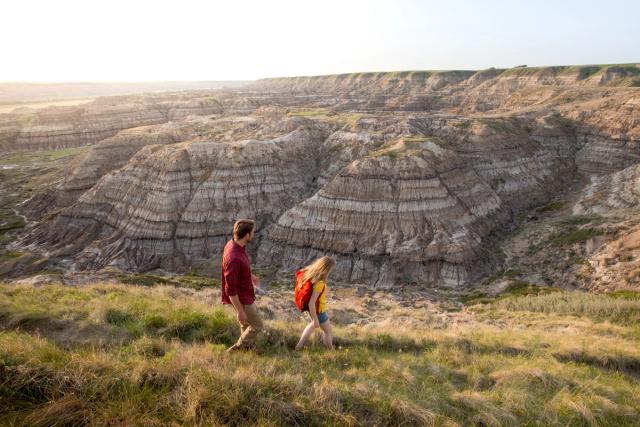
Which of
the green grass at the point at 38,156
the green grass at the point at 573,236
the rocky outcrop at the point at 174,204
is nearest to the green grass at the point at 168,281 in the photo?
the rocky outcrop at the point at 174,204

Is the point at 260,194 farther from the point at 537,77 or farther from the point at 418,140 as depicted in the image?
the point at 537,77

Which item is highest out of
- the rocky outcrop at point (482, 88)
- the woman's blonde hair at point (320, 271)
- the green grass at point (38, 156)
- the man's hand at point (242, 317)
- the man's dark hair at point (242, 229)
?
the rocky outcrop at point (482, 88)

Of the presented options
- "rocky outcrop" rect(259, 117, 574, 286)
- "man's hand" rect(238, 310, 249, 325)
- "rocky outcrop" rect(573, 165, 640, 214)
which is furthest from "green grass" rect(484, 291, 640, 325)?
"rocky outcrop" rect(573, 165, 640, 214)

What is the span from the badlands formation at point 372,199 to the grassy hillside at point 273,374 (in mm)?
26847

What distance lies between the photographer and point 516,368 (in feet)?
33.8

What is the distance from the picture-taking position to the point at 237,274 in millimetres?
8289

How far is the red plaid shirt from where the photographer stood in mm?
8234

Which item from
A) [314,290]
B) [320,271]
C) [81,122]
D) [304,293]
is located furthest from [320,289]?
[81,122]

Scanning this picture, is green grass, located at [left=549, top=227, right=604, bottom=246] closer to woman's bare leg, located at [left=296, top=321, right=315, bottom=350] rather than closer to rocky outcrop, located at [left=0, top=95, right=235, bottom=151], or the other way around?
woman's bare leg, located at [left=296, top=321, right=315, bottom=350]

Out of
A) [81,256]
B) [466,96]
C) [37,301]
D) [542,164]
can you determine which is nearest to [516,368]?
[37,301]

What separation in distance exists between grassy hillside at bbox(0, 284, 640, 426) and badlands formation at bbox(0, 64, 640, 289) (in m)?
26.8

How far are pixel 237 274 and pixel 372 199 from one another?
121 ft

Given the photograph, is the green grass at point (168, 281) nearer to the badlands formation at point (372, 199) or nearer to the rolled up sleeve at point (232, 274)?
the badlands formation at point (372, 199)

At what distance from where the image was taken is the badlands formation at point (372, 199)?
4059cm
